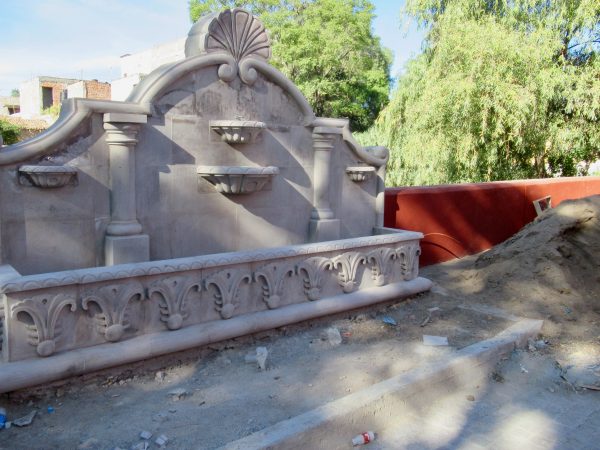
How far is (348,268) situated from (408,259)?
3.47 ft

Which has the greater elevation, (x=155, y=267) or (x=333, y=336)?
(x=155, y=267)

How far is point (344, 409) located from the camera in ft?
12.1

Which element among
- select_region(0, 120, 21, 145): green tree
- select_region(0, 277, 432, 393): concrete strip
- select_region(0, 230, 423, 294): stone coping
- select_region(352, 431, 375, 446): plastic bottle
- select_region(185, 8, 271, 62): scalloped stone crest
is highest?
select_region(185, 8, 271, 62): scalloped stone crest

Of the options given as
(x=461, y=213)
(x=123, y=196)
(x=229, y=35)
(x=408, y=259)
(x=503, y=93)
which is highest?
(x=503, y=93)

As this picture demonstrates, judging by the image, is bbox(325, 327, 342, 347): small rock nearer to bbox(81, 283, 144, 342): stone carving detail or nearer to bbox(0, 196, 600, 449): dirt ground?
bbox(0, 196, 600, 449): dirt ground

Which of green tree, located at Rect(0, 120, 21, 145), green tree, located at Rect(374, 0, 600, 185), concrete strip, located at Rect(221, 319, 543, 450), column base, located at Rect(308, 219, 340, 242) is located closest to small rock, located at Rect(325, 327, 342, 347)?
concrete strip, located at Rect(221, 319, 543, 450)

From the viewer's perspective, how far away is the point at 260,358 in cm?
454

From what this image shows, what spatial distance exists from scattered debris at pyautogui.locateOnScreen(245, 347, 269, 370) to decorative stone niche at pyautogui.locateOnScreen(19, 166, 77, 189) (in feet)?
6.86

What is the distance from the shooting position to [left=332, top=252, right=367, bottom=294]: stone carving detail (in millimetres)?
5668

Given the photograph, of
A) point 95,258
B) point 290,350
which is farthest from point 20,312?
point 290,350

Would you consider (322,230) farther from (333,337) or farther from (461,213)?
(461,213)

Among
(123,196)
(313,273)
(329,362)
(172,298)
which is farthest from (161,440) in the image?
(313,273)

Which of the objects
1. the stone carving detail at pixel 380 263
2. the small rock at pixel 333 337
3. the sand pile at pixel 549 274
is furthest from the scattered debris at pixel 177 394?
the sand pile at pixel 549 274

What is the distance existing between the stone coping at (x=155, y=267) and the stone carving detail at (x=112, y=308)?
10cm
